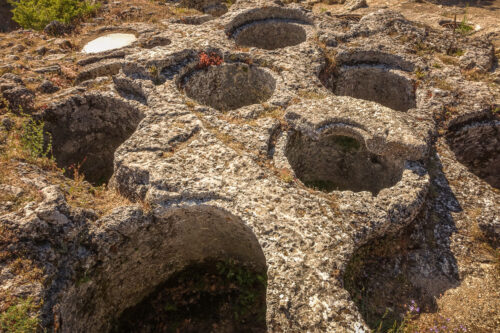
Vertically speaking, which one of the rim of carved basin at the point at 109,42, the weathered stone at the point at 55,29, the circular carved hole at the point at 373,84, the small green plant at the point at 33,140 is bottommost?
the circular carved hole at the point at 373,84

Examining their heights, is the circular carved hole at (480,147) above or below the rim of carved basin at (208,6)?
below

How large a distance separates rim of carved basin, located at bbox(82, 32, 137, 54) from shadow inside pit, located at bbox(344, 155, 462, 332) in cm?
1391

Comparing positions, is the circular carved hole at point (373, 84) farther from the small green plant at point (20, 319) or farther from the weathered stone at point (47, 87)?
the small green plant at point (20, 319)

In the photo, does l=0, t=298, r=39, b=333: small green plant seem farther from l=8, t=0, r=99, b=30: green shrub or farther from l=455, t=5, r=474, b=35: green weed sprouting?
l=455, t=5, r=474, b=35: green weed sprouting

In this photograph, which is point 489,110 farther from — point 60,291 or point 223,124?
point 60,291

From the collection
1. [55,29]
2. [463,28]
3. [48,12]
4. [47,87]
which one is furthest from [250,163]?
[463,28]

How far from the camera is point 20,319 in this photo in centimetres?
570

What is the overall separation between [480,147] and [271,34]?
11321 mm

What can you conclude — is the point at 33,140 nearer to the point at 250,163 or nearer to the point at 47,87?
the point at 47,87

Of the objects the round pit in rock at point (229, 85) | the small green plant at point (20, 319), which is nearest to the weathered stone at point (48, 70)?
the round pit in rock at point (229, 85)

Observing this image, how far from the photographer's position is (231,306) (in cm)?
951

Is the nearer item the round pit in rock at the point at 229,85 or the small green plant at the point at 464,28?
the round pit in rock at the point at 229,85

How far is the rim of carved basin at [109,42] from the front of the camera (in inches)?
616

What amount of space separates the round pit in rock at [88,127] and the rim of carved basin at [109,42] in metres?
4.50
